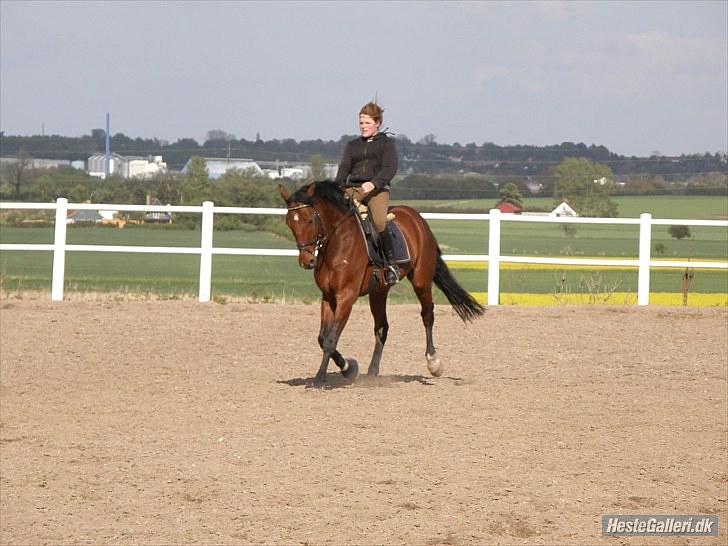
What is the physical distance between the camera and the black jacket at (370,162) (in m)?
10.9

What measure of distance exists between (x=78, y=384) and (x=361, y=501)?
193 inches

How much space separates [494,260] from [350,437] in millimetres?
10796

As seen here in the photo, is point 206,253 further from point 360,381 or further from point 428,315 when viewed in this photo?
point 360,381

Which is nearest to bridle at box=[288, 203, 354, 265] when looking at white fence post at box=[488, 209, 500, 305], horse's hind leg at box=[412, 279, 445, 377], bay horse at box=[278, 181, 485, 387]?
bay horse at box=[278, 181, 485, 387]

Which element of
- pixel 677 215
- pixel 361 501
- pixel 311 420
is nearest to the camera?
pixel 361 501

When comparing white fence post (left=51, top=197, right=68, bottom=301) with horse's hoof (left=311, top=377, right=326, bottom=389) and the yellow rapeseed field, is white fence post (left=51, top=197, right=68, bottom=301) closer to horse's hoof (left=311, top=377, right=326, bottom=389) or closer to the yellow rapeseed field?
the yellow rapeseed field

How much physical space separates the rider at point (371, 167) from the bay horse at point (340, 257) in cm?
17

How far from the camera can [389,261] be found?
11297 mm

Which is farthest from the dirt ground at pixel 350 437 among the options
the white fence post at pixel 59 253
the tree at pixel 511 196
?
the tree at pixel 511 196

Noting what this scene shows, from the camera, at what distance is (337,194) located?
427 inches

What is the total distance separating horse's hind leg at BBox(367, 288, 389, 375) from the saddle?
0.38m

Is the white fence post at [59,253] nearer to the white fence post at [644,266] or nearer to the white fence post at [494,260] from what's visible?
the white fence post at [494,260]

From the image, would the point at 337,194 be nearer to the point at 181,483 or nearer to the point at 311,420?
the point at 311,420

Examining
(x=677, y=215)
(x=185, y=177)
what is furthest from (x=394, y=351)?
(x=185, y=177)
